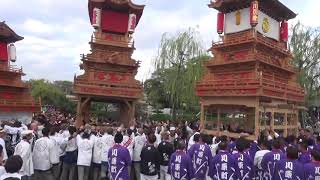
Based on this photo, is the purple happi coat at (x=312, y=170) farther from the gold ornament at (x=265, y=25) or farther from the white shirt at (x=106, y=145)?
the gold ornament at (x=265, y=25)

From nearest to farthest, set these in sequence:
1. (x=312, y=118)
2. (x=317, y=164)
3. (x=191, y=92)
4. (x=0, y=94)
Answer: (x=317, y=164), (x=0, y=94), (x=191, y=92), (x=312, y=118)

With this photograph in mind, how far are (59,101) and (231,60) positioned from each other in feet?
134

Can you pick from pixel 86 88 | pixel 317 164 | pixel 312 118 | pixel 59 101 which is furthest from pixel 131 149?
pixel 59 101

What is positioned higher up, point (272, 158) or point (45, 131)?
point (45, 131)

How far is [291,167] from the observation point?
7438 millimetres

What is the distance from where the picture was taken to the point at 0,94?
33.6 meters

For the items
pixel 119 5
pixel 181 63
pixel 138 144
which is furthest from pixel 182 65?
pixel 138 144

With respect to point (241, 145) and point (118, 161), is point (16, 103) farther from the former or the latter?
point (241, 145)

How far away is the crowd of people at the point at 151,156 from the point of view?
8.03m

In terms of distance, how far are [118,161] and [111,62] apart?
22.7 meters

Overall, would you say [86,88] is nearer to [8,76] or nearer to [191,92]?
[8,76]

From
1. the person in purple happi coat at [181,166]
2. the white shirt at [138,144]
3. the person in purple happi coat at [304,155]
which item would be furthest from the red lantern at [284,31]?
the person in purple happi coat at [181,166]

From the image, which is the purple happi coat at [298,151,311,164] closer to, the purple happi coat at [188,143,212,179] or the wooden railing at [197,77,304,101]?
the purple happi coat at [188,143,212,179]

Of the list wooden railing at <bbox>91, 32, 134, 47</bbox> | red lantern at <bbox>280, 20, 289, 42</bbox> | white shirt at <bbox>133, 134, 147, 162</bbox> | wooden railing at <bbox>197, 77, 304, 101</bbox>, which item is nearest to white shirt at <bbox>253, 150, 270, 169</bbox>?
white shirt at <bbox>133, 134, 147, 162</bbox>
